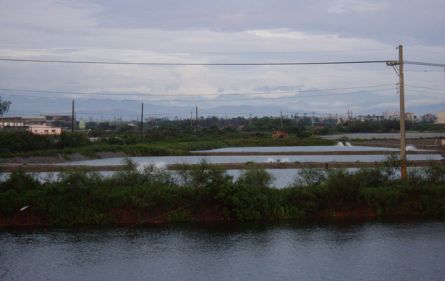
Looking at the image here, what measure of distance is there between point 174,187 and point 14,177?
6.44 m

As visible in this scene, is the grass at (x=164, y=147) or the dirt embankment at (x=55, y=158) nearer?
the dirt embankment at (x=55, y=158)

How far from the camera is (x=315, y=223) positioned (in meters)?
24.1

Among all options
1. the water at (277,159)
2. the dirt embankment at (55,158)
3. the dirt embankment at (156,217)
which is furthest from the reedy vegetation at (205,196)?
the dirt embankment at (55,158)

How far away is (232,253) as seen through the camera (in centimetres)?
1956

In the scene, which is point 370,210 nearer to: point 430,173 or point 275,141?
point 430,173

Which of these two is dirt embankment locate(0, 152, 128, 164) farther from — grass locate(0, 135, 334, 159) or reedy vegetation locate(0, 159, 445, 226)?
reedy vegetation locate(0, 159, 445, 226)

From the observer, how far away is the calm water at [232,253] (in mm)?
17156

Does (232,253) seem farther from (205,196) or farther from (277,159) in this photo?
(277,159)

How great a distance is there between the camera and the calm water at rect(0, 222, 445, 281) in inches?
675

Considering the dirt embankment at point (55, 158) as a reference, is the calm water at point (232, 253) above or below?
below

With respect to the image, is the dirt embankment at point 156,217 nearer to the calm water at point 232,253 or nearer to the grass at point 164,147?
the calm water at point 232,253

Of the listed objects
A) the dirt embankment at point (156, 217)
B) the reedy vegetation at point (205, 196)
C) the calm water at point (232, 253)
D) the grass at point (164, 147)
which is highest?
the grass at point (164, 147)

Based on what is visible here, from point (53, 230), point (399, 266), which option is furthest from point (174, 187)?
point (399, 266)

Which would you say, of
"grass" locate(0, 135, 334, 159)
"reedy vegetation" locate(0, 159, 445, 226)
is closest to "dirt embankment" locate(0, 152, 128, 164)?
"grass" locate(0, 135, 334, 159)
